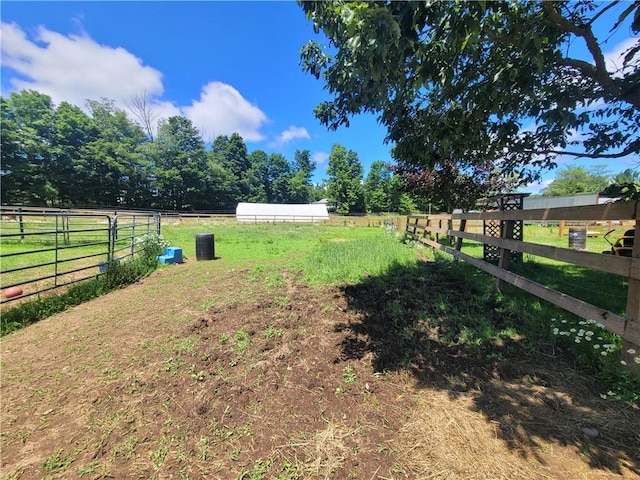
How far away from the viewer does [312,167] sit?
8550 cm

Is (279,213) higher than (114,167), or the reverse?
(114,167)

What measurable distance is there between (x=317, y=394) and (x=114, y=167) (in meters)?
51.0

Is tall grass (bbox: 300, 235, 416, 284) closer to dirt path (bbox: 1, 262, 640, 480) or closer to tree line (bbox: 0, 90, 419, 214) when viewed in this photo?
dirt path (bbox: 1, 262, 640, 480)

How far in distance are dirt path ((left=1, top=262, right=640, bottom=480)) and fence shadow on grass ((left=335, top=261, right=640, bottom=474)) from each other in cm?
2

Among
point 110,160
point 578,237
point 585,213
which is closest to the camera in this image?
point 585,213

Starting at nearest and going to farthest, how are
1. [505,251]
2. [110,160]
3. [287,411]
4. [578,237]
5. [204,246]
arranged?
[287,411]
[505,251]
[204,246]
[578,237]
[110,160]

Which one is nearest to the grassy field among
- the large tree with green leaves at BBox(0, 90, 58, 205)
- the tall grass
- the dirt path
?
the dirt path

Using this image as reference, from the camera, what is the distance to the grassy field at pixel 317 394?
6.02ft

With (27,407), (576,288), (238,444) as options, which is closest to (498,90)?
(576,288)

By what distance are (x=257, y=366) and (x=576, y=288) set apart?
5.37 meters

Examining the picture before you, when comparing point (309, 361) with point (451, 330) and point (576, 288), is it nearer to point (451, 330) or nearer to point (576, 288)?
point (451, 330)

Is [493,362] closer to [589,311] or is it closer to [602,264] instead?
[589,311]

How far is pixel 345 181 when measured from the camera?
201ft

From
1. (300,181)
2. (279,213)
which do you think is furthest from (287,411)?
(300,181)
